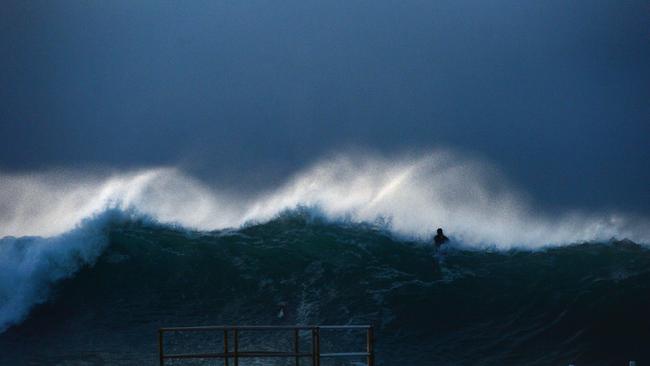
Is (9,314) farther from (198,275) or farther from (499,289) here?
(499,289)

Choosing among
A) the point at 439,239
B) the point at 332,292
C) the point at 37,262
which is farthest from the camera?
the point at 439,239

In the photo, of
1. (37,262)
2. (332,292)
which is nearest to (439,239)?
(332,292)

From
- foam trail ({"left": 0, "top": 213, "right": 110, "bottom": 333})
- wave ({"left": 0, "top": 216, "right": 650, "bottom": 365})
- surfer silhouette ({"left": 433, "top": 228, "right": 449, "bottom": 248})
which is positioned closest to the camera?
wave ({"left": 0, "top": 216, "right": 650, "bottom": 365})

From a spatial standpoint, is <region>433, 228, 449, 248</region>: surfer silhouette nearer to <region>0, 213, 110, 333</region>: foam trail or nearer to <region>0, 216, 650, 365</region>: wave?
<region>0, 216, 650, 365</region>: wave

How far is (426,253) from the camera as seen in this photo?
17.9 meters

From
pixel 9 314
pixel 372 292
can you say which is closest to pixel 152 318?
pixel 9 314

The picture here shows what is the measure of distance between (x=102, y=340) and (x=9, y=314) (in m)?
3.05

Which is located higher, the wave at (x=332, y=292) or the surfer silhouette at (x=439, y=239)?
the surfer silhouette at (x=439, y=239)

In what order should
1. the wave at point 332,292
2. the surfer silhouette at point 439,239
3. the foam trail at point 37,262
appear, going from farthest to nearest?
the surfer silhouette at point 439,239 → the foam trail at point 37,262 → the wave at point 332,292

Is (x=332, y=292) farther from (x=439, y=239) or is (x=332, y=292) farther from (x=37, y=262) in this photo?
(x=37, y=262)

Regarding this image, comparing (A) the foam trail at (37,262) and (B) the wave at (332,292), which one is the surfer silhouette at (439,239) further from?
(A) the foam trail at (37,262)

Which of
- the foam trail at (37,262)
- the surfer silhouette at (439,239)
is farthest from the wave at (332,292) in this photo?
the surfer silhouette at (439,239)

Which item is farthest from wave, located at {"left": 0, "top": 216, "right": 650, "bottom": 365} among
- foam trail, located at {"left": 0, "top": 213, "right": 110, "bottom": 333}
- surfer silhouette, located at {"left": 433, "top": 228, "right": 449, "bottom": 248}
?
surfer silhouette, located at {"left": 433, "top": 228, "right": 449, "bottom": 248}

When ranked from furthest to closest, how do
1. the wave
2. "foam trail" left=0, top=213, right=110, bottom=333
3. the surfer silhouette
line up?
the surfer silhouette, "foam trail" left=0, top=213, right=110, bottom=333, the wave
